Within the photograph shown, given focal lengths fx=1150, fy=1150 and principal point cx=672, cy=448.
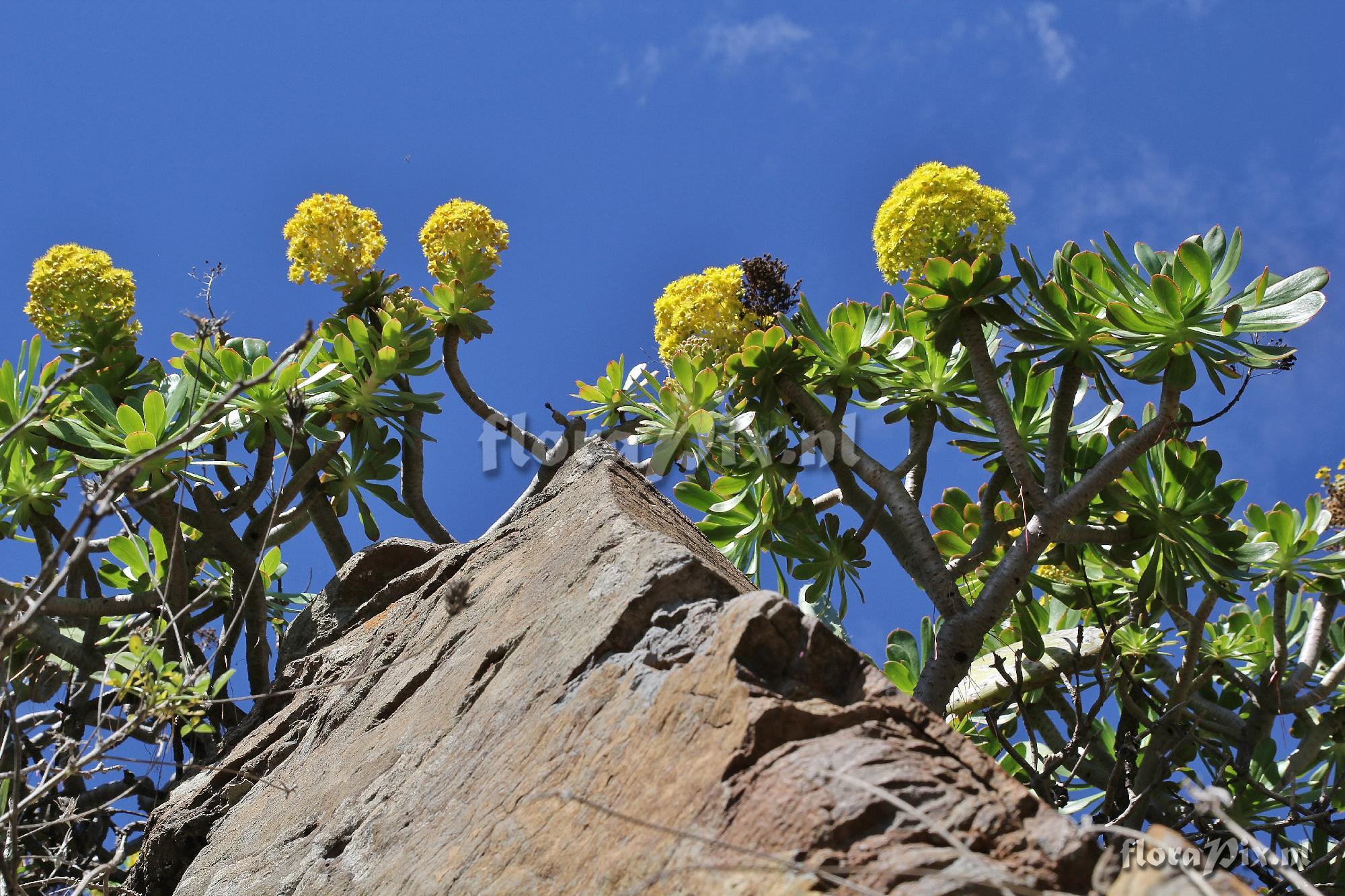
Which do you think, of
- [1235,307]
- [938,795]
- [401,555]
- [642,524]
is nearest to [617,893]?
[938,795]

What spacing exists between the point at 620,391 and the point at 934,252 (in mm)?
1436

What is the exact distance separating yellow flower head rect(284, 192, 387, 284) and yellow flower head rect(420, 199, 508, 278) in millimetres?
318

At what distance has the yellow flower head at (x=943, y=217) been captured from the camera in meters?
4.38

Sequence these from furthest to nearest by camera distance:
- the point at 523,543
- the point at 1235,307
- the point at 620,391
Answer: the point at 620,391, the point at 1235,307, the point at 523,543

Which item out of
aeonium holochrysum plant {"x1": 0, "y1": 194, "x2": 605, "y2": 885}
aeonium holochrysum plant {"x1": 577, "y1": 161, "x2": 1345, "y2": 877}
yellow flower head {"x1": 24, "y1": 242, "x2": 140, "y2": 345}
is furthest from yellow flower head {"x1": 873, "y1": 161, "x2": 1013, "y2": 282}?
yellow flower head {"x1": 24, "y1": 242, "x2": 140, "y2": 345}

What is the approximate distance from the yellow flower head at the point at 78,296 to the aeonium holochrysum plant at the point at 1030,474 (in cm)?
243

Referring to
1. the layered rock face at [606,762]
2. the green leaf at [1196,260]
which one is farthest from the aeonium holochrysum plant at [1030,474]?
the layered rock face at [606,762]

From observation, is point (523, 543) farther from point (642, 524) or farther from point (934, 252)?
point (934, 252)

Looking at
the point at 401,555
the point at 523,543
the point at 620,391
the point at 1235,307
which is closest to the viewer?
the point at 523,543

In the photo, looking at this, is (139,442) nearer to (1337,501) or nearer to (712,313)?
(712,313)

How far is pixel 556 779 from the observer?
7.06 ft

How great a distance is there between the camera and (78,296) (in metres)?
5.51

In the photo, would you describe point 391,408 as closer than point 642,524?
No

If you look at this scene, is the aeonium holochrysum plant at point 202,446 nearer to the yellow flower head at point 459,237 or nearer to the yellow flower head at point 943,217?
the yellow flower head at point 459,237
